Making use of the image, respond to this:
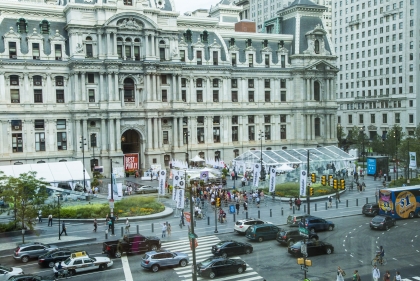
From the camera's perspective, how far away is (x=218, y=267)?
109 ft

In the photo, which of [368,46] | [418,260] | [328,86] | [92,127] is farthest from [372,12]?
[418,260]

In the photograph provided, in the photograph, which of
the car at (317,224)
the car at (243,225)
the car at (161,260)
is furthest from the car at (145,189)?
the car at (161,260)

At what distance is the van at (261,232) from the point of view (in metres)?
41.6

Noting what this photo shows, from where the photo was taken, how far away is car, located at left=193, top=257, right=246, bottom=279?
32906mm

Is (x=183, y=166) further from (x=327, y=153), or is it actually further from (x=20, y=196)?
(x=20, y=196)

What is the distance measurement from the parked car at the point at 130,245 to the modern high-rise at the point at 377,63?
9108 cm

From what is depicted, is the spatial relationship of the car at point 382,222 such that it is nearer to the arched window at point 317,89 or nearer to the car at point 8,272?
the car at point 8,272

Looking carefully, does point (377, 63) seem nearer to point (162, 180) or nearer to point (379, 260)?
point (162, 180)

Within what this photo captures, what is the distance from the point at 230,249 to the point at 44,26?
5333 centimetres

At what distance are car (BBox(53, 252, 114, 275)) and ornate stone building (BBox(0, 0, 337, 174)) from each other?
4202 cm

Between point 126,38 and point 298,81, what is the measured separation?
111 feet

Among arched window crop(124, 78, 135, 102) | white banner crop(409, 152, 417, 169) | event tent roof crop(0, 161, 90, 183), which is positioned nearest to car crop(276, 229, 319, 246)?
white banner crop(409, 152, 417, 169)

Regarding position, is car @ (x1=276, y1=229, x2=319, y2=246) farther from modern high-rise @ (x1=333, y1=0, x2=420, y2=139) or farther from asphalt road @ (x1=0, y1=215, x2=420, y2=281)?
modern high-rise @ (x1=333, y1=0, x2=420, y2=139)

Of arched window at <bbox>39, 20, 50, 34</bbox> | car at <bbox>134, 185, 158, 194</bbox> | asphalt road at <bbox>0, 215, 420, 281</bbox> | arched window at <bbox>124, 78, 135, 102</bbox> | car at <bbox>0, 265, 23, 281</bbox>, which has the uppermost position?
arched window at <bbox>39, 20, 50, 34</bbox>
